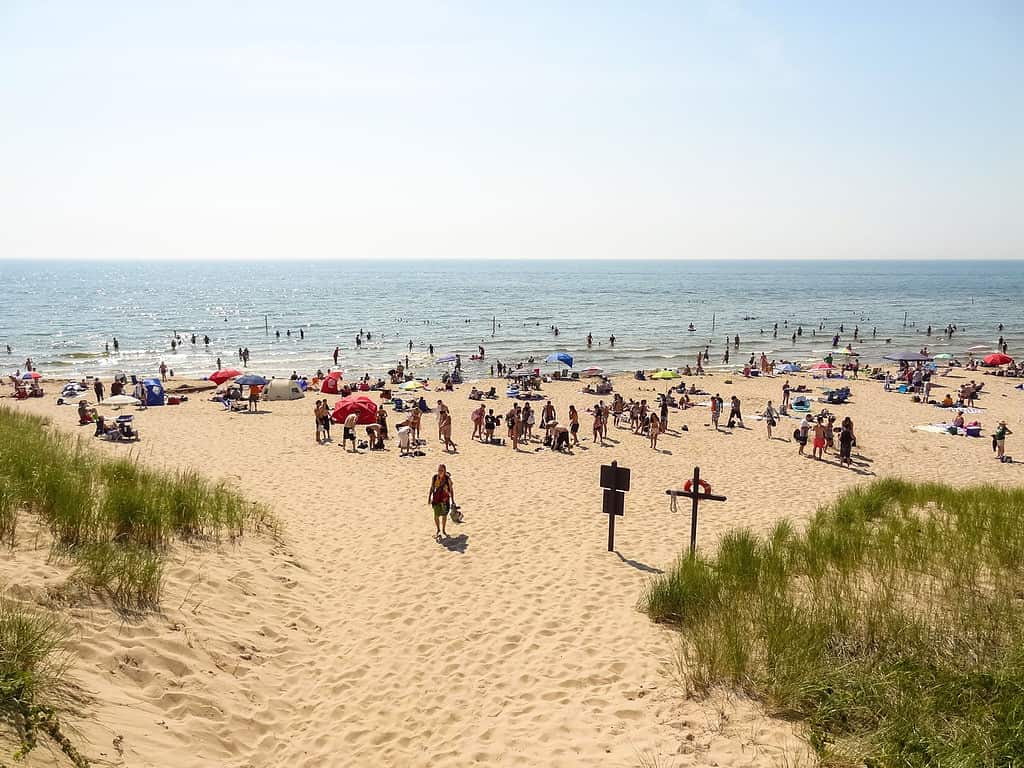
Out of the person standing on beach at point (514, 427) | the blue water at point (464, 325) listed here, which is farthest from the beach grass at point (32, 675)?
the blue water at point (464, 325)

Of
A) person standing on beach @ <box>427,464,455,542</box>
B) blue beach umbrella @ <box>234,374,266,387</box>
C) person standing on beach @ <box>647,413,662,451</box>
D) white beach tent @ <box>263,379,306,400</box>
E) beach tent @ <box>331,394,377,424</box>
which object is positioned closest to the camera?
person standing on beach @ <box>427,464,455,542</box>

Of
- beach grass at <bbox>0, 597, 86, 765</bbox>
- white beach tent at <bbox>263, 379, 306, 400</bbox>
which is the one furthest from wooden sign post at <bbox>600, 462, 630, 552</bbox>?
white beach tent at <bbox>263, 379, 306, 400</bbox>

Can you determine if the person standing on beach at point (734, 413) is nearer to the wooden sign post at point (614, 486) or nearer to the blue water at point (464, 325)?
the wooden sign post at point (614, 486)

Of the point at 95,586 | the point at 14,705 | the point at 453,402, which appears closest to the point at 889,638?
the point at 14,705

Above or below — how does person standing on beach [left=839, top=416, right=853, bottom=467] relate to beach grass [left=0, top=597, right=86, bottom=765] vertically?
below

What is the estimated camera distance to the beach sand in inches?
197

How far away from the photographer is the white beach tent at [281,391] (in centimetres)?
2889

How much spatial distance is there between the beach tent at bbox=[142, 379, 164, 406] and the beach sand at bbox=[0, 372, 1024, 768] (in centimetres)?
1497

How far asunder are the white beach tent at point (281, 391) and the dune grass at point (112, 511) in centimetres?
1897

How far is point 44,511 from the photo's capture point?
715 centimetres

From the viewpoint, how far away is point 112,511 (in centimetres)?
729

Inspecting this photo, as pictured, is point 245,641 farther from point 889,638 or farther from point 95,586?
point 889,638

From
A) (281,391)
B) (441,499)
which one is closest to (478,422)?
(441,499)

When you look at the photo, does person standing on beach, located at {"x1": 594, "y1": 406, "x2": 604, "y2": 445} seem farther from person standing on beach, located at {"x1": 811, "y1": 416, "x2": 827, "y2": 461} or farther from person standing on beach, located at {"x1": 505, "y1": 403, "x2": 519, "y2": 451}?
person standing on beach, located at {"x1": 811, "y1": 416, "x2": 827, "y2": 461}
